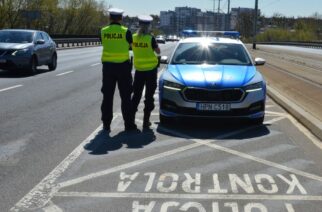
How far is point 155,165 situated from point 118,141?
1.57 metres

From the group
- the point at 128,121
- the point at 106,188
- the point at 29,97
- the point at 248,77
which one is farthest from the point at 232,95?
the point at 29,97

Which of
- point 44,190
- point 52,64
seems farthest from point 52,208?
point 52,64

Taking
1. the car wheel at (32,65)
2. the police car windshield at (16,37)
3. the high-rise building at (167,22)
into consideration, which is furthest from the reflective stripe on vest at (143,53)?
the high-rise building at (167,22)

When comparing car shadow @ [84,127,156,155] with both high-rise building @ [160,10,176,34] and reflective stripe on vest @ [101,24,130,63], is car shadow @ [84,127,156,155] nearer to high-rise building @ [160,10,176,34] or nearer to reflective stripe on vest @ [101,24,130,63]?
reflective stripe on vest @ [101,24,130,63]

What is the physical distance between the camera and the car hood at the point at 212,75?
8.84m

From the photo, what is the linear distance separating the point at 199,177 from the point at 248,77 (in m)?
3.63

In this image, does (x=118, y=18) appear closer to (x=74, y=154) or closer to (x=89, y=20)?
(x=74, y=154)

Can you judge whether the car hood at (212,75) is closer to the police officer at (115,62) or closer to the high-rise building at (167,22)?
the police officer at (115,62)

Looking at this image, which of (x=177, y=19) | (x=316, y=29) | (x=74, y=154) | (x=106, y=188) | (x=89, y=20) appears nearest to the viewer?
(x=106, y=188)

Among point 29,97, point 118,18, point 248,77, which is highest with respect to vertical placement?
point 118,18

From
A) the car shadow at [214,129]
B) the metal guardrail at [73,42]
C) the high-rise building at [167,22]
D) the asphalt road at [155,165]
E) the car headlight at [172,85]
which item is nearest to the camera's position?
the asphalt road at [155,165]

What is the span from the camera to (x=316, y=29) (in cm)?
13800

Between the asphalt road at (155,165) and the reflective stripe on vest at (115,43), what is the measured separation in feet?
3.83

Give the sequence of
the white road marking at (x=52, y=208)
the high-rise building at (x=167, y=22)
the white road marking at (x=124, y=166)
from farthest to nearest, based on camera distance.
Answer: the high-rise building at (x=167, y=22) < the white road marking at (x=124, y=166) < the white road marking at (x=52, y=208)
